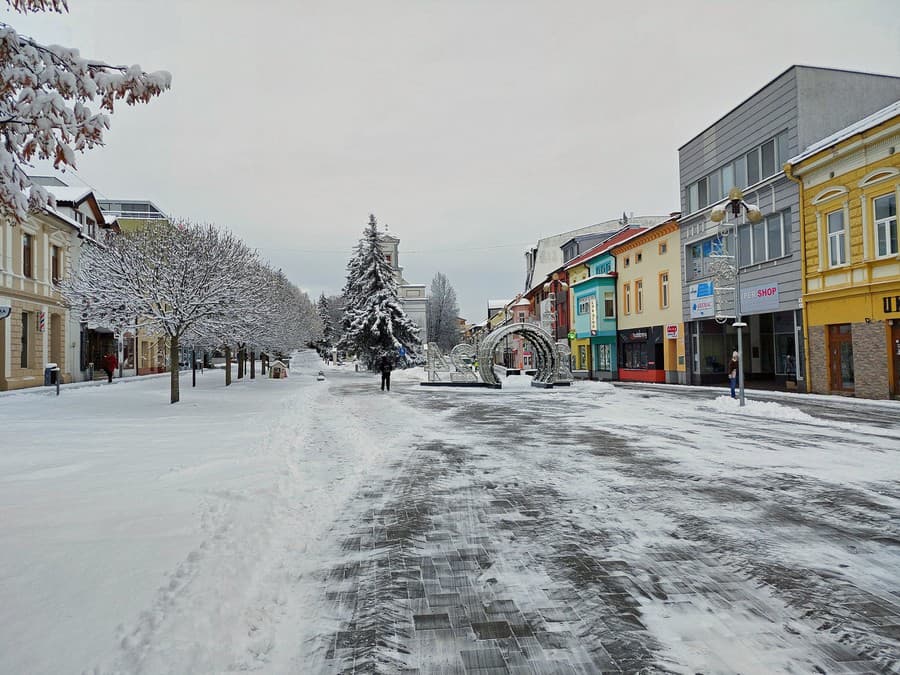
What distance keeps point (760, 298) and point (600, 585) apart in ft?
81.3

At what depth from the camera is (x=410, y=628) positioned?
11.3ft

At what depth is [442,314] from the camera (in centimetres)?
9612

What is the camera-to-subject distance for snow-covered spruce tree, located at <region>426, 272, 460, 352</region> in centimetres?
9456

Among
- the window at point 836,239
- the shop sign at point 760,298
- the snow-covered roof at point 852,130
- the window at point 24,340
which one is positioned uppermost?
the snow-covered roof at point 852,130

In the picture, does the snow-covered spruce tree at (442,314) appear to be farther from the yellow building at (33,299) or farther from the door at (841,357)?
the door at (841,357)

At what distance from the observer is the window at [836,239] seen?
20.6 m

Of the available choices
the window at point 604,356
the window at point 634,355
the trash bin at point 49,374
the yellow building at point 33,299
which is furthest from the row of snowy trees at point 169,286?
the window at point 604,356

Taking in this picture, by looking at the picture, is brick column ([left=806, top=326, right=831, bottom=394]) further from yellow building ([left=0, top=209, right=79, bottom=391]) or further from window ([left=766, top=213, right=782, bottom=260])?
→ yellow building ([left=0, top=209, right=79, bottom=391])

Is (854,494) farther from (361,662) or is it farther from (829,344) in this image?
(829,344)

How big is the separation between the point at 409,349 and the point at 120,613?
4138 centimetres

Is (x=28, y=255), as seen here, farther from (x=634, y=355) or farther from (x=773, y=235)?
(x=634, y=355)

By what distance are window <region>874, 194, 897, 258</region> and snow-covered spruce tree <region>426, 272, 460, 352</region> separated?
247 feet

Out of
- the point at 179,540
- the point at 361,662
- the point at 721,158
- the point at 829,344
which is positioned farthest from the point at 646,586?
the point at 721,158

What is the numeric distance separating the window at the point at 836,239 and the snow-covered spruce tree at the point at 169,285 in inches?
827
